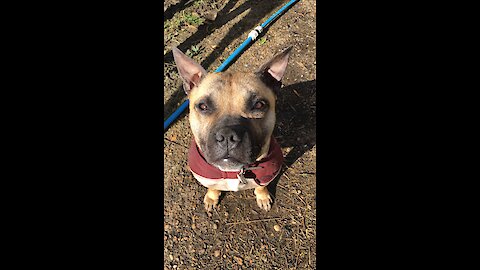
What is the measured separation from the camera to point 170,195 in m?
4.47

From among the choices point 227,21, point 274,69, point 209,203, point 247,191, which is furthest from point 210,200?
point 227,21

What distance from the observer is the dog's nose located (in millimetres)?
2814

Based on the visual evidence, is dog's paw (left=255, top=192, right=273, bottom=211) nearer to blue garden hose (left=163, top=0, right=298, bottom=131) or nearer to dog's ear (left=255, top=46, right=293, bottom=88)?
dog's ear (left=255, top=46, right=293, bottom=88)

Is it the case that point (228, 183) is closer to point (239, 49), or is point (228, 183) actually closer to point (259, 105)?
point (259, 105)

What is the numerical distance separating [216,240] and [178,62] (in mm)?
2167

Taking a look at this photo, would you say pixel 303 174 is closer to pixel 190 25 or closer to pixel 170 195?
pixel 170 195

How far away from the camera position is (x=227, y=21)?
611 centimetres

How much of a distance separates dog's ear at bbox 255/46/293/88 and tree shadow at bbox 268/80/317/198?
1.44m

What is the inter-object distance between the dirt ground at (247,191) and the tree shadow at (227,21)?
17 millimetres

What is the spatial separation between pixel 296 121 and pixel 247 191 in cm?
135

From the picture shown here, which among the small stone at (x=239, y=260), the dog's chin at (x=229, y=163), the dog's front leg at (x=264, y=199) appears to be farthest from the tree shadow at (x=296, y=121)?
the dog's chin at (x=229, y=163)

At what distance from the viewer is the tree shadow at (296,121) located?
15.6 feet

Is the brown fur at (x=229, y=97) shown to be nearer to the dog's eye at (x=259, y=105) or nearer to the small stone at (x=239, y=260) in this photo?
the dog's eye at (x=259, y=105)
